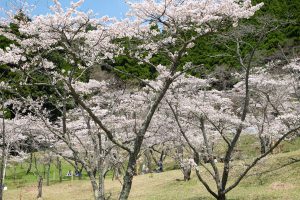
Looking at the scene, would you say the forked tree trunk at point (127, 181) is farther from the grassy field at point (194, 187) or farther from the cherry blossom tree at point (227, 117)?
the grassy field at point (194, 187)

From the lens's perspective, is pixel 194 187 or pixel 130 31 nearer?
pixel 130 31

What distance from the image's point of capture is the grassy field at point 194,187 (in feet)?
63.5

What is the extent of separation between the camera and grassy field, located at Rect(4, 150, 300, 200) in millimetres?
19344

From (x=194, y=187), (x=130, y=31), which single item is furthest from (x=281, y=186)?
(x=130, y=31)

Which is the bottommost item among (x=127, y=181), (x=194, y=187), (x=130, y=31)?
(x=194, y=187)

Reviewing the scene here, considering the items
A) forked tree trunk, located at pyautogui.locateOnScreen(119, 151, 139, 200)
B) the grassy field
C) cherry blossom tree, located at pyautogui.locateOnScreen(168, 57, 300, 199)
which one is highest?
cherry blossom tree, located at pyautogui.locateOnScreen(168, 57, 300, 199)

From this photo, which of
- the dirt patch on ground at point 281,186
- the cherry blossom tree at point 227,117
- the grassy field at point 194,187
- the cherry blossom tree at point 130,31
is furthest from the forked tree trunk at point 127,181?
the dirt patch on ground at point 281,186

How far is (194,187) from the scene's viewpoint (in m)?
24.7

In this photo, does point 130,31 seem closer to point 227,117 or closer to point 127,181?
point 127,181

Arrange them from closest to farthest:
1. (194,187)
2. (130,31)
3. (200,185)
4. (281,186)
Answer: (130,31)
(281,186)
(194,187)
(200,185)

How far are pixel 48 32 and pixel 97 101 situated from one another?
1482 cm

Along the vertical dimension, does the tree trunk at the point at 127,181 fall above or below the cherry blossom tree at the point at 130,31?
below

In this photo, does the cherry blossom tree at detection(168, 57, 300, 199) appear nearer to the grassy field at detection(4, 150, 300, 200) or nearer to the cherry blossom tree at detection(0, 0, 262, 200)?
the grassy field at detection(4, 150, 300, 200)

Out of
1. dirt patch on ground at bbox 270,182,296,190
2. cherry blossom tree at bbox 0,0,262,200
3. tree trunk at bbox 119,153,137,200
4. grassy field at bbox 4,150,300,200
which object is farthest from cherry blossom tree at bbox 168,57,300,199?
tree trunk at bbox 119,153,137,200
